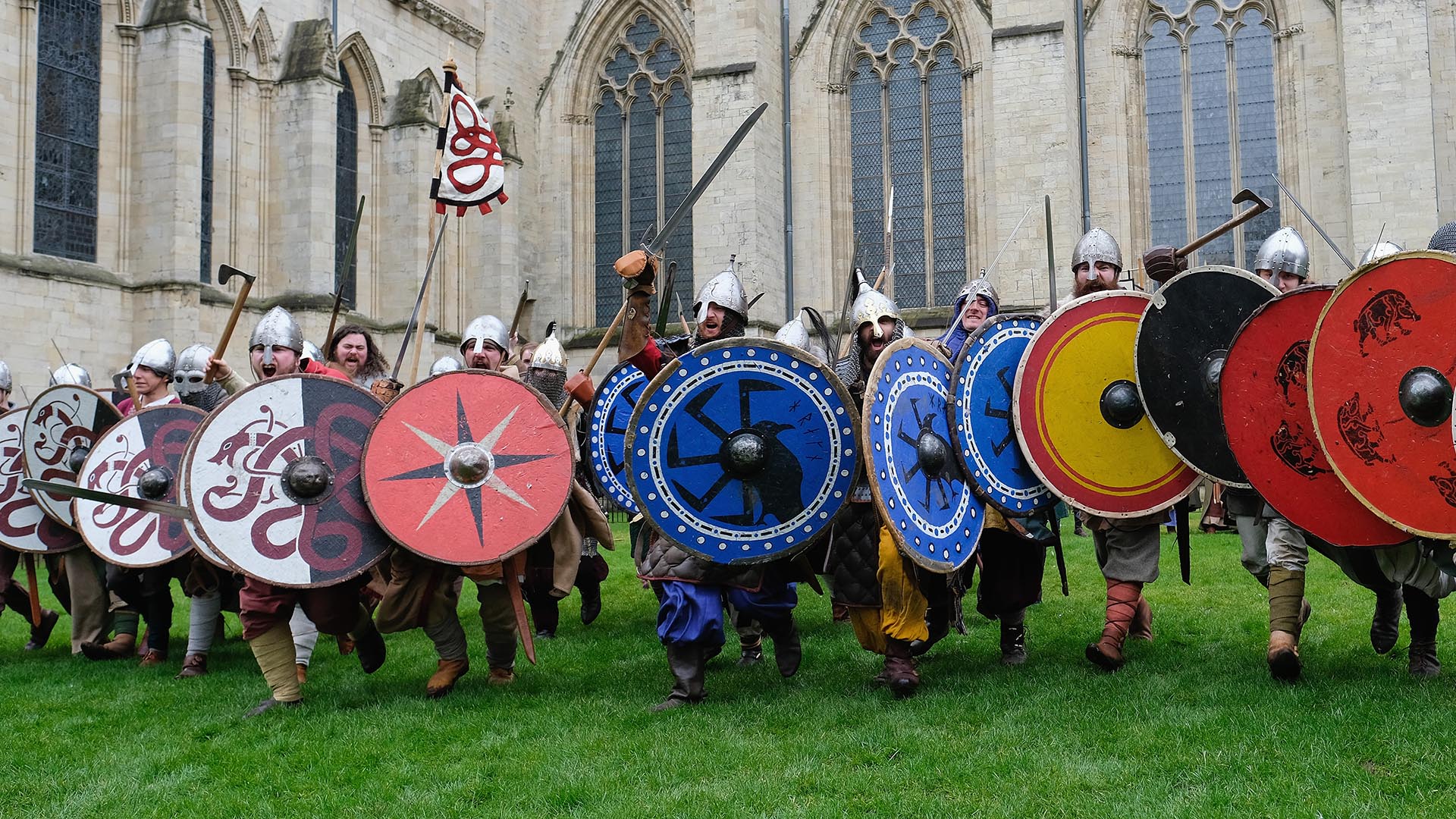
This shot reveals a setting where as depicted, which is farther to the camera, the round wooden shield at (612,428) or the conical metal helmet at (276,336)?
the round wooden shield at (612,428)

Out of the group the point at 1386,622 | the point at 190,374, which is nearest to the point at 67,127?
the point at 190,374

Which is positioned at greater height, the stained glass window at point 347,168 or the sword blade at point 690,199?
the stained glass window at point 347,168

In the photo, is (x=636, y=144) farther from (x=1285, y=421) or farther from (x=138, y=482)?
(x=1285, y=421)

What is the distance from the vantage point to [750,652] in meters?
5.70

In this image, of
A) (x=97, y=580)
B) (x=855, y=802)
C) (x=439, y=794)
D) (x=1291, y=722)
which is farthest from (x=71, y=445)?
(x=1291, y=722)

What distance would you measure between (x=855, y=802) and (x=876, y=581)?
1.41 metres

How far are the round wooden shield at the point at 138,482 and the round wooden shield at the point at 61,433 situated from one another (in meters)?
0.43

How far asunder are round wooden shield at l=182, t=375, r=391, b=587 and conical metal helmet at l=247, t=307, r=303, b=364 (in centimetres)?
54

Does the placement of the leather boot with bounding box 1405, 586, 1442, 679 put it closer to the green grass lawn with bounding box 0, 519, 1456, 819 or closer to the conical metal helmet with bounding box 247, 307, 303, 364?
the green grass lawn with bounding box 0, 519, 1456, 819

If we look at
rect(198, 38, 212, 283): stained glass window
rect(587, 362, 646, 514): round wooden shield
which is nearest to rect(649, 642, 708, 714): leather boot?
rect(587, 362, 646, 514): round wooden shield

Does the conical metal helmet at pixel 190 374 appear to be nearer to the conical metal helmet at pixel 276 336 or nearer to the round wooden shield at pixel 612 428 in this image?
the conical metal helmet at pixel 276 336

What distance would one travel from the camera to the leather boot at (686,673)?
459cm

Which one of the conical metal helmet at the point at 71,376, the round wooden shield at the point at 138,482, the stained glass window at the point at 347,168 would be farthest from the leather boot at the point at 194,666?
the stained glass window at the point at 347,168

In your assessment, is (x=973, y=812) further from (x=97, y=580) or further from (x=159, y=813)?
(x=97, y=580)
